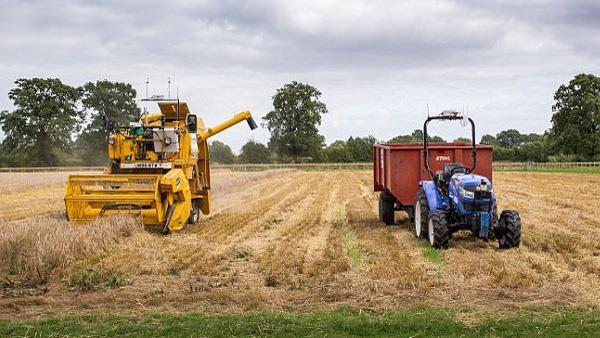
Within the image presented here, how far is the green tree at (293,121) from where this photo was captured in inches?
3118

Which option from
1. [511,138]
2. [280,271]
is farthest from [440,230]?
[511,138]

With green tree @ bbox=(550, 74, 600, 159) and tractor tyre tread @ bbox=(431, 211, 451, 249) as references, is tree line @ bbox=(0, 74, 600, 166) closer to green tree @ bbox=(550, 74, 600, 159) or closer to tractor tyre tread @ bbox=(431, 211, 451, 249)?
green tree @ bbox=(550, 74, 600, 159)

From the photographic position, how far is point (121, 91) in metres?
72.9

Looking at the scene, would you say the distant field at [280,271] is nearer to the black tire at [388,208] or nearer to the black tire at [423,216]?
the black tire at [423,216]

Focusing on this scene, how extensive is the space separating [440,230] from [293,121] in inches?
2774

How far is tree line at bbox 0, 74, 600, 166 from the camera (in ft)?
209

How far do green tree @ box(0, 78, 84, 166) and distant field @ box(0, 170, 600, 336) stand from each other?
5893 cm

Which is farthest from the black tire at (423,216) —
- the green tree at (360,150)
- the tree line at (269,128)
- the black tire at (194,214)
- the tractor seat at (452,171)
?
the green tree at (360,150)

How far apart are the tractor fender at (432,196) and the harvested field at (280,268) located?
2.28 feet

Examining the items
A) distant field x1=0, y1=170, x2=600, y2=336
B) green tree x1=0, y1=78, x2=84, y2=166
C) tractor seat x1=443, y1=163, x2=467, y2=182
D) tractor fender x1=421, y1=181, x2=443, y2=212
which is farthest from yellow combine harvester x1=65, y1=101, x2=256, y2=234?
green tree x1=0, y1=78, x2=84, y2=166

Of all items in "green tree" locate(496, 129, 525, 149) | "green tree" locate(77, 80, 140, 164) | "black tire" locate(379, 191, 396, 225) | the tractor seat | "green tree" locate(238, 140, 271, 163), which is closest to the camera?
the tractor seat

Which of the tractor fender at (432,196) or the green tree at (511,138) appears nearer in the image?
the tractor fender at (432,196)

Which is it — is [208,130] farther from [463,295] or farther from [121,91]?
[121,91]

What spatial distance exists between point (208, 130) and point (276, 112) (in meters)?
65.2
